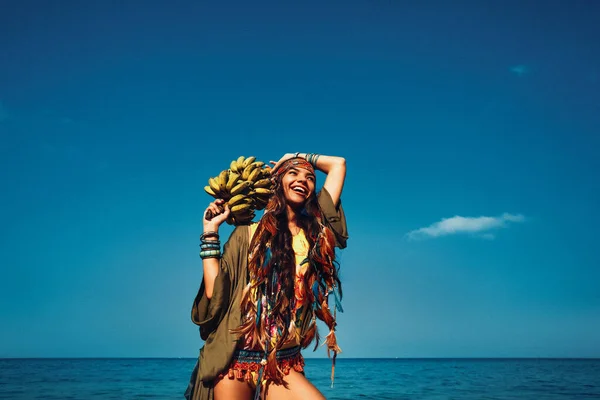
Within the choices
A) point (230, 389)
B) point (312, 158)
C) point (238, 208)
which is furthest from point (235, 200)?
point (230, 389)

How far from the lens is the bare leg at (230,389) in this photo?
294 cm

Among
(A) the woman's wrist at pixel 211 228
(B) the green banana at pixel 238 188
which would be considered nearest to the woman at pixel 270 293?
(A) the woman's wrist at pixel 211 228

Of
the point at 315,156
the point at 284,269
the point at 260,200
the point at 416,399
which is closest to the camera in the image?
the point at 284,269

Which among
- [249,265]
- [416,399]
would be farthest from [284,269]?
[416,399]

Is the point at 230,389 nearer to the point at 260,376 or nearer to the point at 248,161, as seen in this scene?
the point at 260,376

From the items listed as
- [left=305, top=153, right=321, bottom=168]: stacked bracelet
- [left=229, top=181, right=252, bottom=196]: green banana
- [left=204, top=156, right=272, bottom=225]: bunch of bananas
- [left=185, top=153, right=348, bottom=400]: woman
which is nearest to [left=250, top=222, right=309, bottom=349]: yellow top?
[left=185, top=153, right=348, bottom=400]: woman

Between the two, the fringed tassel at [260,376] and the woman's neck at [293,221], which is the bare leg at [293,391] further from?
the woman's neck at [293,221]

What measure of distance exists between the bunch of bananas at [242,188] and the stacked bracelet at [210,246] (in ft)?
0.46

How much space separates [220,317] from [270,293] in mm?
330

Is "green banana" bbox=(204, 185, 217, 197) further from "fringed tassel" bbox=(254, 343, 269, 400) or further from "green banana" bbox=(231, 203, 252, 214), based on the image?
"fringed tassel" bbox=(254, 343, 269, 400)

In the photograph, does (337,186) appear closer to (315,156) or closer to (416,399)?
(315,156)

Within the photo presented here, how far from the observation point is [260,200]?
11.0 feet

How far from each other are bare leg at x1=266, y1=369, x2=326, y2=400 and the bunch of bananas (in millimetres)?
1034

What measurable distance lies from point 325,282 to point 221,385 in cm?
90
